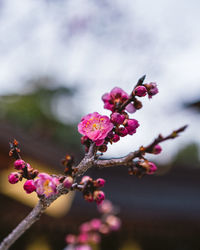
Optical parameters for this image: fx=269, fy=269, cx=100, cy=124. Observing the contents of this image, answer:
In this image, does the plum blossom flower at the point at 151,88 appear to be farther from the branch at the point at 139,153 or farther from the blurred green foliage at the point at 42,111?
the blurred green foliage at the point at 42,111

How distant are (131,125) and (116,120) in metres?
0.06

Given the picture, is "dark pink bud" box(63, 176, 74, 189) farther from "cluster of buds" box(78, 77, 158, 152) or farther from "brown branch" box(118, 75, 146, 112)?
"brown branch" box(118, 75, 146, 112)

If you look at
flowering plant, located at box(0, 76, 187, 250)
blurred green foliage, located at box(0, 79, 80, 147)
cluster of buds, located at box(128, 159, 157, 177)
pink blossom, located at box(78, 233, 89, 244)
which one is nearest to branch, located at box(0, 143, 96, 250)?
flowering plant, located at box(0, 76, 187, 250)

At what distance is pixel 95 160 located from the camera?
69 cm

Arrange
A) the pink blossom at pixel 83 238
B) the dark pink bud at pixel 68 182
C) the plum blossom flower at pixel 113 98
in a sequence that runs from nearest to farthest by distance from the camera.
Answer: the dark pink bud at pixel 68 182 < the plum blossom flower at pixel 113 98 < the pink blossom at pixel 83 238

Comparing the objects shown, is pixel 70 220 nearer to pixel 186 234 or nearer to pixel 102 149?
pixel 186 234

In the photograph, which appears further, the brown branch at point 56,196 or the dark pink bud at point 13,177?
the dark pink bud at point 13,177

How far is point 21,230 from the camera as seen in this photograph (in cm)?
63

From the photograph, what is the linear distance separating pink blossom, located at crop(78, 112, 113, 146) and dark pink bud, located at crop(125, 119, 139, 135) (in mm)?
54

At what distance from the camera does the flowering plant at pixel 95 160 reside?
0.63 metres

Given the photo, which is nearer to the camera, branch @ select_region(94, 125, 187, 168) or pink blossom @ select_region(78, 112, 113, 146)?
Answer: branch @ select_region(94, 125, 187, 168)

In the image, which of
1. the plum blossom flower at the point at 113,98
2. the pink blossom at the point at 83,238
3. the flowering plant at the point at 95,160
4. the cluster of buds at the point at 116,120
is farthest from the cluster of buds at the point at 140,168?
the pink blossom at the point at 83,238

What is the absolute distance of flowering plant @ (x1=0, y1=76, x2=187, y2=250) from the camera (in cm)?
63

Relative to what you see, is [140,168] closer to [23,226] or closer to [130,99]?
[130,99]
